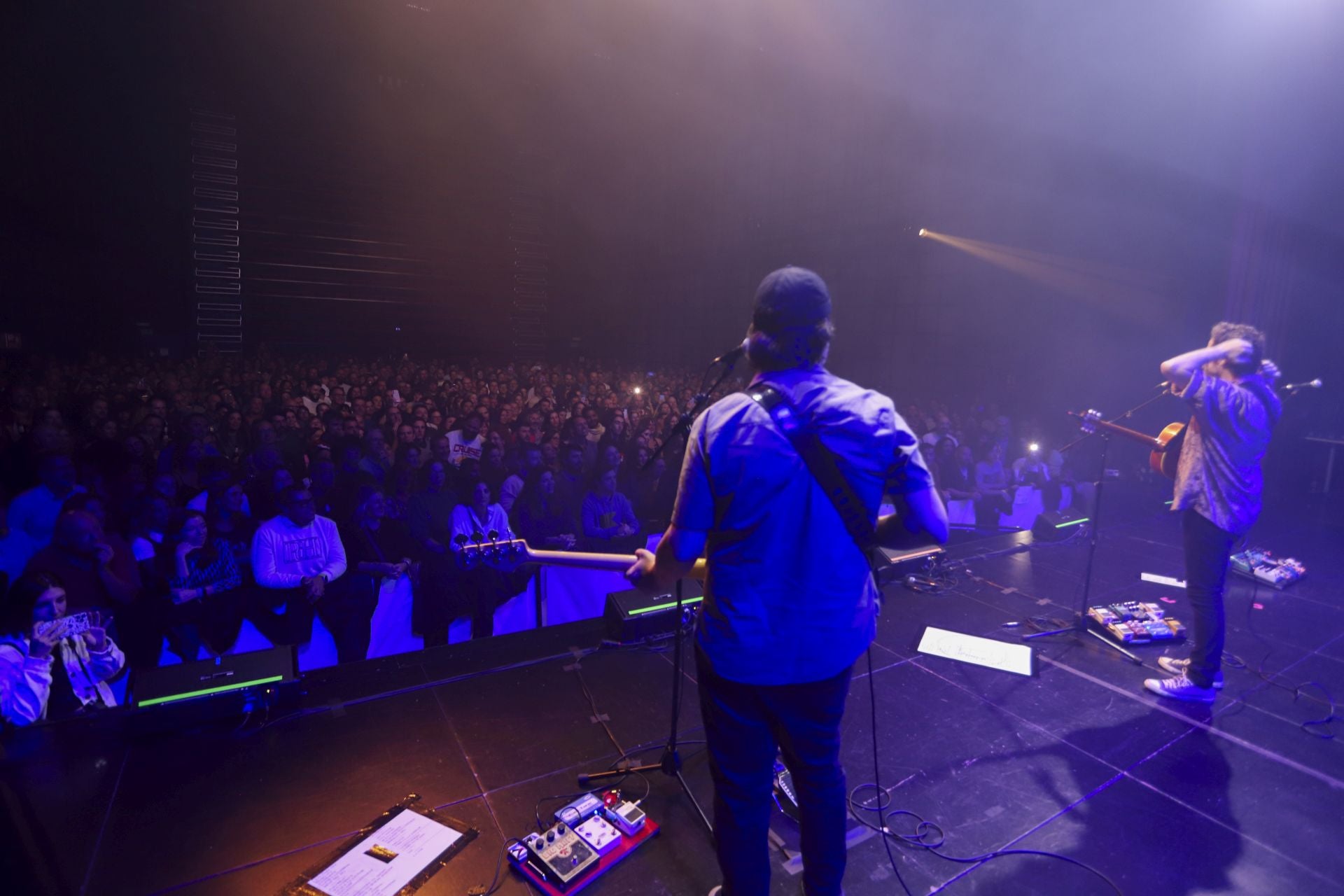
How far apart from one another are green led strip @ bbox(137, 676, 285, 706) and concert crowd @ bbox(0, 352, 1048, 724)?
546 mm

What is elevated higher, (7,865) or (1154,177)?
(1154,177)

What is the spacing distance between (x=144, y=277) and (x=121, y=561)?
1184cm

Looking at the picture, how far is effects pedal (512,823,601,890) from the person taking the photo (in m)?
2.05

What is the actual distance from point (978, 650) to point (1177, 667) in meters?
0.91

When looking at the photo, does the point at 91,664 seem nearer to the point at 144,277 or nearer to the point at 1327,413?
the point at 1327,413

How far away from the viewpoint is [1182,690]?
3.13 meters

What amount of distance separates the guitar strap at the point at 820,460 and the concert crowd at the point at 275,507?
1556 mm

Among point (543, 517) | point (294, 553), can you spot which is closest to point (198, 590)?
point (294, 553)

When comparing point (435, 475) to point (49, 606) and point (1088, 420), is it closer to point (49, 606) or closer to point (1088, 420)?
point (49, 606)

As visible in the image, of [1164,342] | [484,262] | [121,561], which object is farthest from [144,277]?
[1164,342]

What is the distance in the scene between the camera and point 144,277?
487 inches

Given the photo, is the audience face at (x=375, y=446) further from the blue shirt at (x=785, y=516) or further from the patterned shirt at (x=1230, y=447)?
the patterned shirt at (x=1230, y=447)

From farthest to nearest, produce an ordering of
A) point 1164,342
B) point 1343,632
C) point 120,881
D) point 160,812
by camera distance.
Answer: point 1164,342 < point 1343,632 < point 160,812 < point 120,881

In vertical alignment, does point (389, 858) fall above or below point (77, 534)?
below
